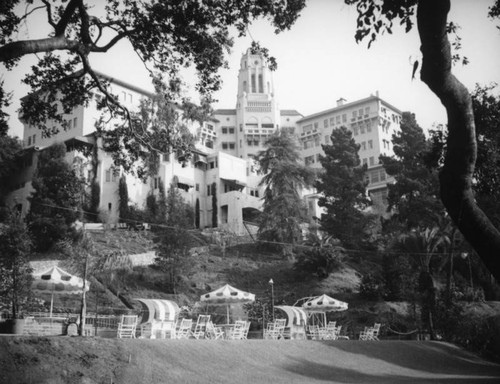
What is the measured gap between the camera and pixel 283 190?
53406 mm

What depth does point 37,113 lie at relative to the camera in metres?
12.8

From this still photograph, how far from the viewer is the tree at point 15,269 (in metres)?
25.4

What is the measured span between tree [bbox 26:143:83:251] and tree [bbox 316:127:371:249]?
76.3 feet

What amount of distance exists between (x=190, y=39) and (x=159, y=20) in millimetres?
804

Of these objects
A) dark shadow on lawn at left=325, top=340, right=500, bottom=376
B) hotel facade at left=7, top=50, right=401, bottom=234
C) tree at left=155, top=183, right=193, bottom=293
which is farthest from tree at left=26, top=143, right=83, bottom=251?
dark shadow on lawn at left=325, top=340, right=500, bottom=376

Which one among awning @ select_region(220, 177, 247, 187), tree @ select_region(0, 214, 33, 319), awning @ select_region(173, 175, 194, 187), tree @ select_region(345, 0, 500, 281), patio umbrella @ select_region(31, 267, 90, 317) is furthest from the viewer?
awning @ select_region(220, 177, 247, 187)

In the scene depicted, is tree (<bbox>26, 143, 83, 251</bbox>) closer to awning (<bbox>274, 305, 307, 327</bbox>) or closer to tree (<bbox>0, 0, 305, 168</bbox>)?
awning (<bbox>274, 305, 307, 327</bbox>)

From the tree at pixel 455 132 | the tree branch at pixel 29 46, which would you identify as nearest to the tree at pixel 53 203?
the tree branch at pixel 29 46

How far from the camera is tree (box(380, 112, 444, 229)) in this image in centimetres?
4706

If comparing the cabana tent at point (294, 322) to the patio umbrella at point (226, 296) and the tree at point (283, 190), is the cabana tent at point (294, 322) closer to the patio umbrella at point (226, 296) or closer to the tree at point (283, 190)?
the patio umbrella at point (226, 296)

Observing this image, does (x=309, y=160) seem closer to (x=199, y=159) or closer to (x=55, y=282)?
(x=199, y=159)

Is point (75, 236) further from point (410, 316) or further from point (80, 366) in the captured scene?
point (80, 366)

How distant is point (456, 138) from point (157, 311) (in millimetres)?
17668

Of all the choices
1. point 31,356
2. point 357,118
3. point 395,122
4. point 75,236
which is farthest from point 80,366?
point 395,122
